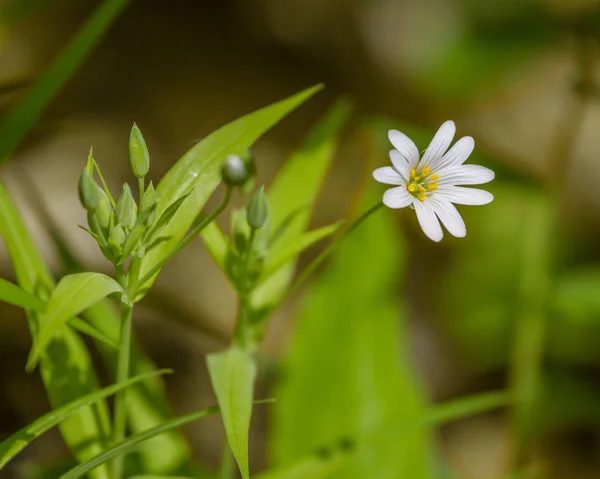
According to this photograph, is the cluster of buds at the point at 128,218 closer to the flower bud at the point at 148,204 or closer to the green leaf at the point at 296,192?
the flower bud at the point at 148,204

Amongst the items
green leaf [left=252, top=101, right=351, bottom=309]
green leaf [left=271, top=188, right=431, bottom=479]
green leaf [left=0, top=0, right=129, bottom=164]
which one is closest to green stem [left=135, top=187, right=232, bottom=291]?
green leaf [left=252, top=101, right=351, bottom=309]

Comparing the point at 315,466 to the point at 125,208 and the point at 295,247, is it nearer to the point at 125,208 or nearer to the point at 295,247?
the point at 295,247

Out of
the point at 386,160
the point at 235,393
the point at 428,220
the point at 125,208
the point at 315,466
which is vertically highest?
the point at 386,160

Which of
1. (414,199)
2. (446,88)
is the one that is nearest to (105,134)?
(446,88)

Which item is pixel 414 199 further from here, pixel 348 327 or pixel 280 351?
pixel 280 351

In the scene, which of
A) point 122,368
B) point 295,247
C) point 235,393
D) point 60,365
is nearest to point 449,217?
point 295,247
